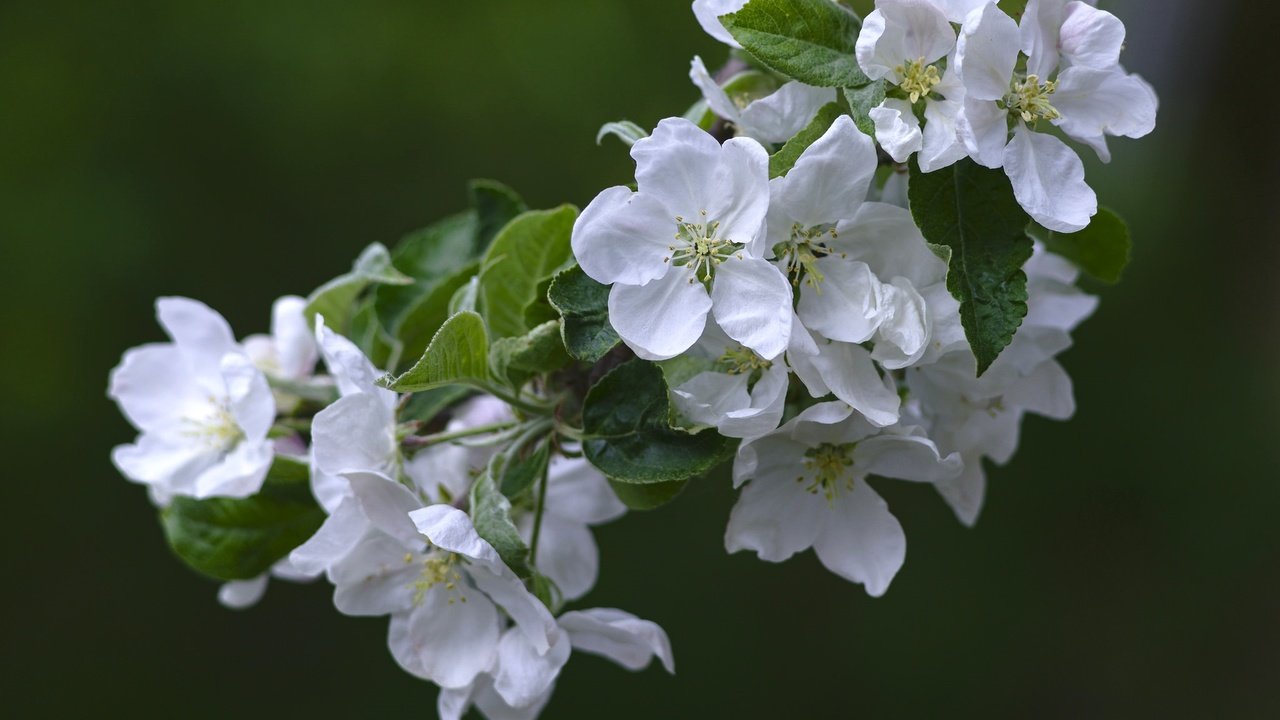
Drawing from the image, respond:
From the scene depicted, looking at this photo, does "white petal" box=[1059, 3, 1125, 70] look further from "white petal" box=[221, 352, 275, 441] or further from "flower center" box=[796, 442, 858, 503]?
"white petal" box=[221, 352, 275, 441]

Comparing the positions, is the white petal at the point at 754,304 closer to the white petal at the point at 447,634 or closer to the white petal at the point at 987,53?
the white petal at the point at 987,53

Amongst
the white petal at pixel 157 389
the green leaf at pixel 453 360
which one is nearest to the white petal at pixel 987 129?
the green leaf at pixel 453 360

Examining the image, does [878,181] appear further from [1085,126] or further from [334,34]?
[334,34]

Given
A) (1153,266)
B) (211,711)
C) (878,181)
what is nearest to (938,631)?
(1153,266)

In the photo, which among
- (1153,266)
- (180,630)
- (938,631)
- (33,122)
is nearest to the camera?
(33,122)

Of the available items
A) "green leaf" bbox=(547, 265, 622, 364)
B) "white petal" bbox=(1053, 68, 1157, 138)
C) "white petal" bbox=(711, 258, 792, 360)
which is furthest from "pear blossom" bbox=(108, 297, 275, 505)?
"white petal" bbox=(1053, 68, 1157, 138)

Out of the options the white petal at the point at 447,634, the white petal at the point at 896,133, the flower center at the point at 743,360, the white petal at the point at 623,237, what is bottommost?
the white petal at the point at 447,634
